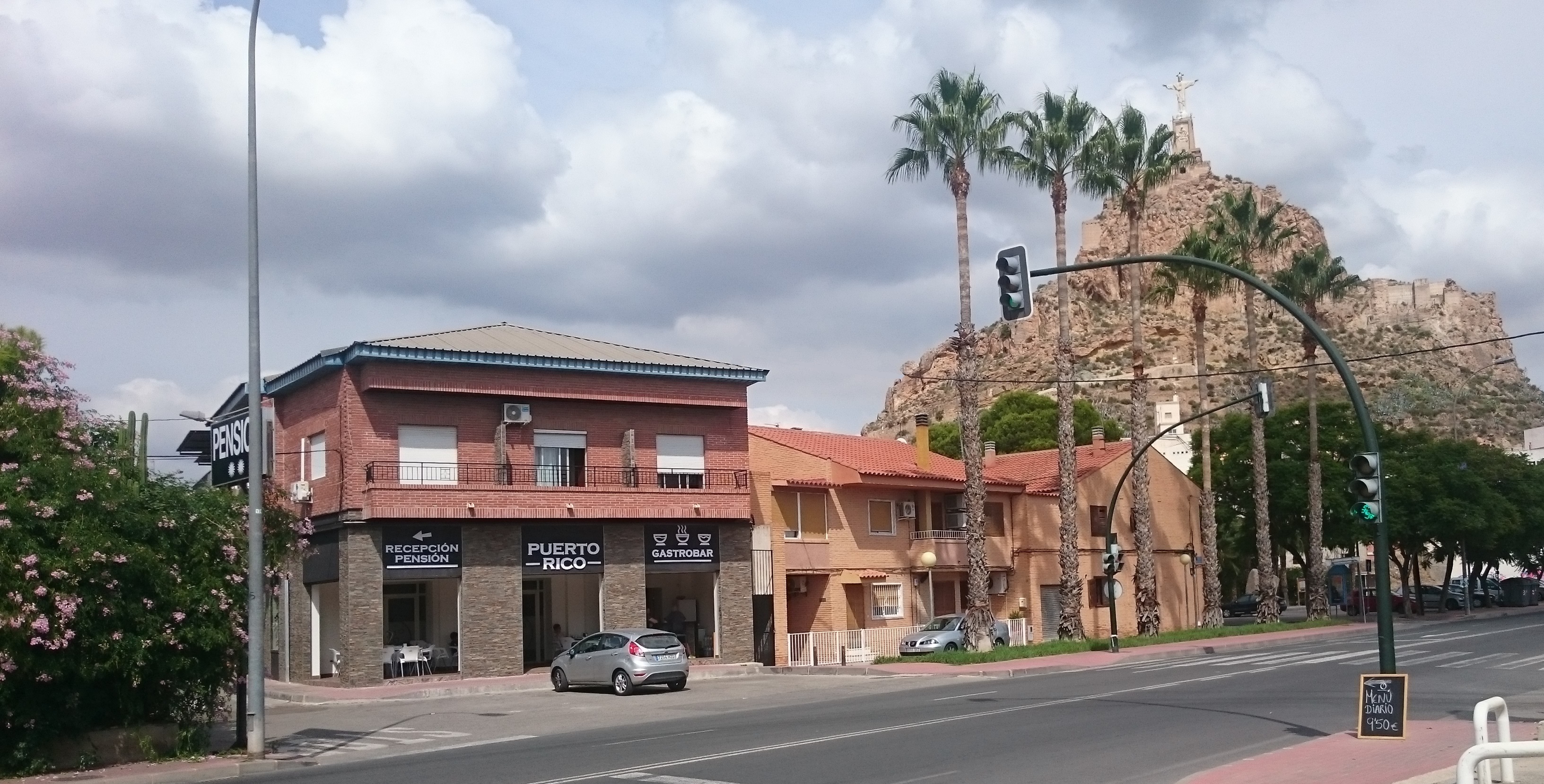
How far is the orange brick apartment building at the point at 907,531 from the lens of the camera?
40.5 metres

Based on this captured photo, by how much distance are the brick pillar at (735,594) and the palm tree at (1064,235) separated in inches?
364

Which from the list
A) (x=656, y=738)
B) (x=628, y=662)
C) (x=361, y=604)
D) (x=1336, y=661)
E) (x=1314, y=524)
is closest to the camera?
(x=656, y=738)

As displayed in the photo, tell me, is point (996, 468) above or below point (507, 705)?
above

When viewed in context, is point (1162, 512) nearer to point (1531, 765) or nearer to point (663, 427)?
point (663, 427)

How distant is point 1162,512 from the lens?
175ft

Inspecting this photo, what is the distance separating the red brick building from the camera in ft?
107

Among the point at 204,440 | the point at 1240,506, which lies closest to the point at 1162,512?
the point at 1240,506

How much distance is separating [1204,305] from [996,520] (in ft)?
37.8


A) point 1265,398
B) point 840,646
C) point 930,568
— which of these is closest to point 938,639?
point 840,646

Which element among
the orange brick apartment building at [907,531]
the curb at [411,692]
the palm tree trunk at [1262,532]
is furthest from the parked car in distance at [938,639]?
the palm tree trunk at [1262,532]

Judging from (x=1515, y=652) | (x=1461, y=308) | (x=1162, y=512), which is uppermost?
(x=1461, y=308)

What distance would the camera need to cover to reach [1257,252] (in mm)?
52375

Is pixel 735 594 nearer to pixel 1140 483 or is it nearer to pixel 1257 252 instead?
pixel 1140 483

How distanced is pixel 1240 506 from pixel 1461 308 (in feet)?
365
